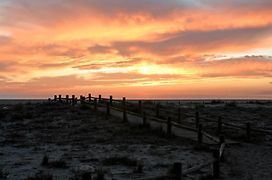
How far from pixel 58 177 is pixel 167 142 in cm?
1073

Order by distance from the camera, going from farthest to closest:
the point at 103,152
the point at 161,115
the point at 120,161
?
1. the point at 161,115
2. the point at 103,152
3. the point at 120,161

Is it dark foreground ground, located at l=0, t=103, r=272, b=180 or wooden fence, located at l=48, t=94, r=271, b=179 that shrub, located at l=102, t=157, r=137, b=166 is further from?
wooden fence, located at l=48, t=94, r=271, b=179

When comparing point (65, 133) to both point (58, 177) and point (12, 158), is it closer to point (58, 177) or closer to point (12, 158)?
point (12, 158)

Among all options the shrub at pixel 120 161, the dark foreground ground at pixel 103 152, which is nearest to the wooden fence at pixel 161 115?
the dark foreground ground at pixel 103 152

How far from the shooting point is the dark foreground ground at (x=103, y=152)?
16172 millimetres

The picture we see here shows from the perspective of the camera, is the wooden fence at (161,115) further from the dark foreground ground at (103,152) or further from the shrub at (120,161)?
the shrub at (120,161)

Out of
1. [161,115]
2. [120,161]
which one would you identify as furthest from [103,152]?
[161,115]

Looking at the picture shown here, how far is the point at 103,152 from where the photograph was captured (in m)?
21.7

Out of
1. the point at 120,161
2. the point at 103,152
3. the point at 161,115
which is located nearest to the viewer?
the point at 120,161

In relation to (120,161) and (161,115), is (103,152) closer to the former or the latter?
(120,161)

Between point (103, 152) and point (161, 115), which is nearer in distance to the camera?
point (103, 152)

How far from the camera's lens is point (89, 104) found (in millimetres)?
42250

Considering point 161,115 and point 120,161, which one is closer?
point 120,161

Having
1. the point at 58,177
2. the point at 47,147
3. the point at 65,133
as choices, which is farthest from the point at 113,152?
the point at 65,133
